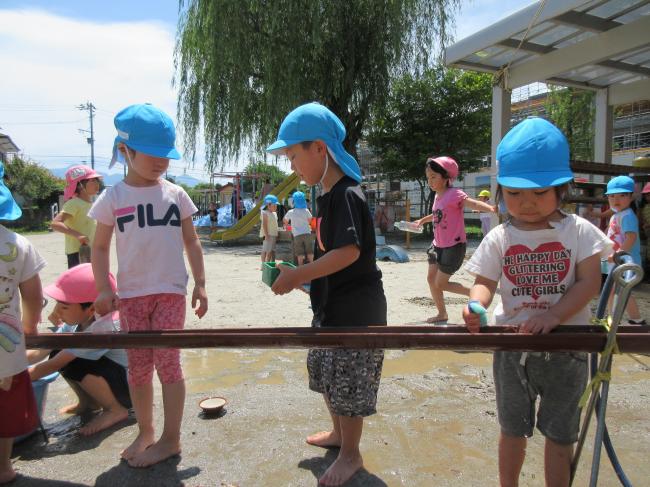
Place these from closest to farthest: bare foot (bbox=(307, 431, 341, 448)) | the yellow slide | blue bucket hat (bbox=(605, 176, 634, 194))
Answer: bare foot (bbox=(307, 431, 341, 448))
blue bucket hat (bbox=(605, 176, 634, 194))
the yellow slide

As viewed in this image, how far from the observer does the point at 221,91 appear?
14156 millimetres

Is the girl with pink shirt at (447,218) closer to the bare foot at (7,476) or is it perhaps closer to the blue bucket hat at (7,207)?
the blue bucket hat at (7,207)

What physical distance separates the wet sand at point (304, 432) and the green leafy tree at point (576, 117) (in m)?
20.5

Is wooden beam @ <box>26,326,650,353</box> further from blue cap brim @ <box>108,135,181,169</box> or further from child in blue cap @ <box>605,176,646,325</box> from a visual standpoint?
child in blue cap @ <box>605,176,646,325</box>

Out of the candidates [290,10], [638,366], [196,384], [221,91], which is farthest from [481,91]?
[196,384]

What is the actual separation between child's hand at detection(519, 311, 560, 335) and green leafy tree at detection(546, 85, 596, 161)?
2177 cm

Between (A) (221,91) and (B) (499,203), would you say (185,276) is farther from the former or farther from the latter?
(A) (221,91)

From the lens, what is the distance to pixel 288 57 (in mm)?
12992

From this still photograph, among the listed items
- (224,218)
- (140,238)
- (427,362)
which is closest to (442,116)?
(224,218)

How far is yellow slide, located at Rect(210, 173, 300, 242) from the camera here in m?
15.2

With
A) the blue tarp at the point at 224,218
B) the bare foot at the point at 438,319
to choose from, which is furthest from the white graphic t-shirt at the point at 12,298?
the blue tarp at the point at 224,218

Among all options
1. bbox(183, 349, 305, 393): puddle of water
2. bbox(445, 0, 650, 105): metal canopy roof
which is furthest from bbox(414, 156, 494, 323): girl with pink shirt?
bbox(445, 0, 650, 105): metal canopy roof

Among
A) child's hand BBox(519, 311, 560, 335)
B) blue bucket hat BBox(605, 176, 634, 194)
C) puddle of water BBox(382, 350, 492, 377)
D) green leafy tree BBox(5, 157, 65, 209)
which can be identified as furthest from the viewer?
green leafy tree BBox(5, 157, 65, 209)

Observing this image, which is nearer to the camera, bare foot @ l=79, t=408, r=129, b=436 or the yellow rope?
the yellow rope
